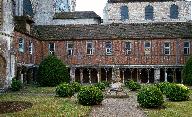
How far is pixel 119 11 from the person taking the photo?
57.4 meters

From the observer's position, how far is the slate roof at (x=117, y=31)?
44.3 meters

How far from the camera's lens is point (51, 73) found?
40188mm

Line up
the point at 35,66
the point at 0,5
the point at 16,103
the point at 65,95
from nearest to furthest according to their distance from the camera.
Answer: the point at 16,103, the point at 65,95, the point at 0,5, the point at 35,66

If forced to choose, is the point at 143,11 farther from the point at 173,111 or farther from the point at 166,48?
the point at 173,111

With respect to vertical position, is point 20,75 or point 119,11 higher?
point 119,11

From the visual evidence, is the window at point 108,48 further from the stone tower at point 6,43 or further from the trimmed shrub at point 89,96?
the trimmed shrub at point 89,96

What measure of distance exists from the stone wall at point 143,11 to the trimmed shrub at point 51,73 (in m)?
19.0

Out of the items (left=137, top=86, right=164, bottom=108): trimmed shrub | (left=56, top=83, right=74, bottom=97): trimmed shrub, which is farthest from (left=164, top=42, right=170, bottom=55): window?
(left=137, top=86, right=164, bottom=108): trimmed shrub

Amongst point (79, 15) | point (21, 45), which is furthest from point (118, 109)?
point (79, 15)

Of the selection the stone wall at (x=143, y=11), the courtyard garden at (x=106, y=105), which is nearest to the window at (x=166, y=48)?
the stone wall at (x=143, y=11)

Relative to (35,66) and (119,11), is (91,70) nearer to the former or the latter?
(35,66)

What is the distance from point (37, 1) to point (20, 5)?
534cm

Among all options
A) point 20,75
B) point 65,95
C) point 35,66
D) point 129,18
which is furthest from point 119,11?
point 65,95

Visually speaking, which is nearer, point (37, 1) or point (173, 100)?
point (173, 100)
